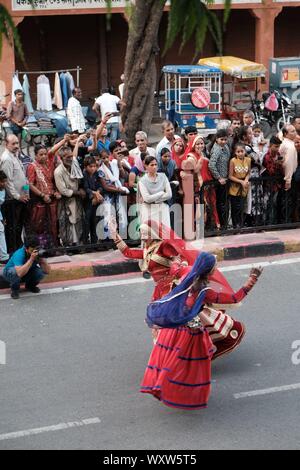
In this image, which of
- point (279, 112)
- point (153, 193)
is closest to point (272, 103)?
point (279, 112)

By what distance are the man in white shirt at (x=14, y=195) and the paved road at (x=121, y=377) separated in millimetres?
1107

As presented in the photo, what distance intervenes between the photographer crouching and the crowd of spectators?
61 centimetres

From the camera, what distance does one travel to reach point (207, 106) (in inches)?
805

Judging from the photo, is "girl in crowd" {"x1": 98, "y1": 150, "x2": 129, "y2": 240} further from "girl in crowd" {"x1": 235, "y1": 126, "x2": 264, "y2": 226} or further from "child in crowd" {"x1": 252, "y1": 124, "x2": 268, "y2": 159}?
"child in crowd" {"x1": 252, "y1": 124, "x2": 268, "y2": 159}

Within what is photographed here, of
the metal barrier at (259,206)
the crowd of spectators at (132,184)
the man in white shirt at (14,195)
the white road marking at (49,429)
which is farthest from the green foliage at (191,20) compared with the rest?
the metal barrier at (259,206)

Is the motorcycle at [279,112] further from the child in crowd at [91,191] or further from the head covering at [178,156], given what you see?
the child in crowd at [91,191]

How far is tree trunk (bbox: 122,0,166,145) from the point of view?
1445 centimetres

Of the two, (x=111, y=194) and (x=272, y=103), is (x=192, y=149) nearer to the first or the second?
(x=111, y=194)

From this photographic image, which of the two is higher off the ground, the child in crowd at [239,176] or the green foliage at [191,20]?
the green foliage at [191,20]

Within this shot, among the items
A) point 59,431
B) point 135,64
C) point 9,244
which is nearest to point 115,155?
point 9,244

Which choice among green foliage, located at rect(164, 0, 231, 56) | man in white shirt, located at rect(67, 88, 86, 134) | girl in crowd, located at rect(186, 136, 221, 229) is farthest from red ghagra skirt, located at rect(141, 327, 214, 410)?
man in white shirt, located at rect(67, 88, 86, 134)

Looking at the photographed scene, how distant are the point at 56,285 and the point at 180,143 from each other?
269 cm

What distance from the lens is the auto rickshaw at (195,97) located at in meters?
20.4
